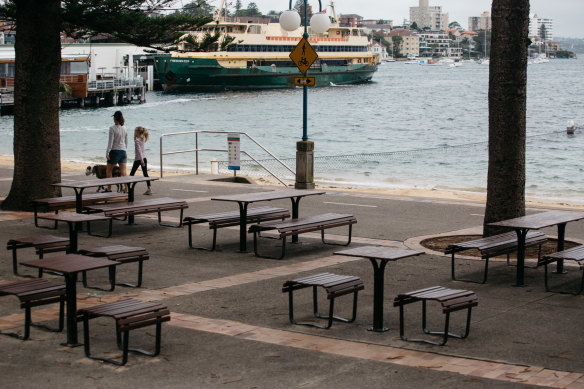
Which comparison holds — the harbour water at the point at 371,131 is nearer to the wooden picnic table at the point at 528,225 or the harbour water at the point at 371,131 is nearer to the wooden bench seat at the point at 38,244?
the wooden picnic table at the point at 528,225

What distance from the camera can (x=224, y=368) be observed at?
20.9 feet

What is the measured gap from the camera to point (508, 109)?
11344 millimetres

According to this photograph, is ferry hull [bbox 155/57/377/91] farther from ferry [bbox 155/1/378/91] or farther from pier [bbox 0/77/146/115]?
pier [bbox 0/77/146/115]

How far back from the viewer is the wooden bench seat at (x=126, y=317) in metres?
6.45

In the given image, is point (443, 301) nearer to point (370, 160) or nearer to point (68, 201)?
point (68, 201)

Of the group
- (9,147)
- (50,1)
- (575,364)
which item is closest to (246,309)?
(575,364)

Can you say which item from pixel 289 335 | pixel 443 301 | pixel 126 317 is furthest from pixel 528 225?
pixel 126 317

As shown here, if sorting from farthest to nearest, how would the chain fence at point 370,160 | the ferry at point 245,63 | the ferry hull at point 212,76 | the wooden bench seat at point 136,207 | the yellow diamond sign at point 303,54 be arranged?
the ferry at point 245,63 → the ferry hull at point 212,76 → the chain fence at point 370,160 → the yellow diamond sign at point 303,54 → the wooden bench seat at point 136,207

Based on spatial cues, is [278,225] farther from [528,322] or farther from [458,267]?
[528,322]

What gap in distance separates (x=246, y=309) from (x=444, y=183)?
23.3 meters

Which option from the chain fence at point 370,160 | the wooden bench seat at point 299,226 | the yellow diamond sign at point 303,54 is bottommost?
the chain fence at point 370,160

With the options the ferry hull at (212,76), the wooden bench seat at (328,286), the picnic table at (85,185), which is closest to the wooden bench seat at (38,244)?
the picnic table at (85,185)

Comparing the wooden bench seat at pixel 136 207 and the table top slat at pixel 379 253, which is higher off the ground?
the table top slat at pixel 379 253

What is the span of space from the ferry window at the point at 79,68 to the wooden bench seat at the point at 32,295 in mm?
73505
